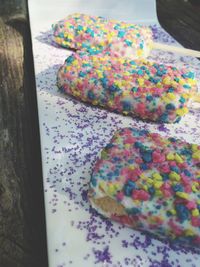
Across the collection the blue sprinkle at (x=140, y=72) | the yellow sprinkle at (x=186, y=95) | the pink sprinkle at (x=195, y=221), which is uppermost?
the blue sprinkle at (x=140, y=72)

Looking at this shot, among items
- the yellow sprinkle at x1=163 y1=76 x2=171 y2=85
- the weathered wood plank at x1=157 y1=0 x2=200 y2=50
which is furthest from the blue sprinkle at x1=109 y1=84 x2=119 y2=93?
the weathered wood plank at x1=157 y1=0 x2=200 y2=50

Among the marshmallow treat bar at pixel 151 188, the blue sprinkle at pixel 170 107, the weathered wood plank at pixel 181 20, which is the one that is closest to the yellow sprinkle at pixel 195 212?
the marshmallow treat bar at pixel 151 188

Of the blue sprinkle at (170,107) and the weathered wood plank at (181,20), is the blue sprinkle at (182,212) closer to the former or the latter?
the blue sprinkle at (170,107)

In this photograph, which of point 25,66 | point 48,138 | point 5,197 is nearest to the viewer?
point 5,197

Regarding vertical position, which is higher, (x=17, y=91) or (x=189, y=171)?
(x=189, y=171)

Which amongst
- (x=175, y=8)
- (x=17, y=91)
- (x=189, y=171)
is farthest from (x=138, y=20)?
(x=189, y=171)

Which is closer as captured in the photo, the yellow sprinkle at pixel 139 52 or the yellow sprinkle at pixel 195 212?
the yellow sprinkle at pixel 195 212

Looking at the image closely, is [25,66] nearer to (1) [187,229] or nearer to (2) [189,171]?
(2) [189,171]
